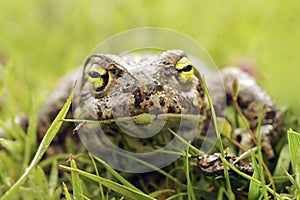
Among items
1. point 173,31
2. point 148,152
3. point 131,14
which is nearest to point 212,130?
point 148,152

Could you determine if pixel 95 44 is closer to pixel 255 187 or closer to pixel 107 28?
pixel 107 28

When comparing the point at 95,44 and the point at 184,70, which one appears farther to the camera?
the point at 95,44

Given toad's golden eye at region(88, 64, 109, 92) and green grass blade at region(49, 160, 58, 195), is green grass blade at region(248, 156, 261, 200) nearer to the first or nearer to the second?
toad's golden eye at region(88, 64, 109, 92)

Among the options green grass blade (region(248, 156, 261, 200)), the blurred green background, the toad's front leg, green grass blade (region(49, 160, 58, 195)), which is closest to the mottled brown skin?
the toad's front leg

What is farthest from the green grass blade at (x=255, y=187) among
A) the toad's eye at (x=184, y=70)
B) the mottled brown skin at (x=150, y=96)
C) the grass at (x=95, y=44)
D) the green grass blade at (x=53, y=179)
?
the green grass blade at (x=53, y=179)

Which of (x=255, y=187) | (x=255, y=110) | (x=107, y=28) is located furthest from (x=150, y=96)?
(x=107, y=28)

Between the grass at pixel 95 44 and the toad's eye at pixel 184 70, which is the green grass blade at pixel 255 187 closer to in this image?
the grass at pixel 95 44
